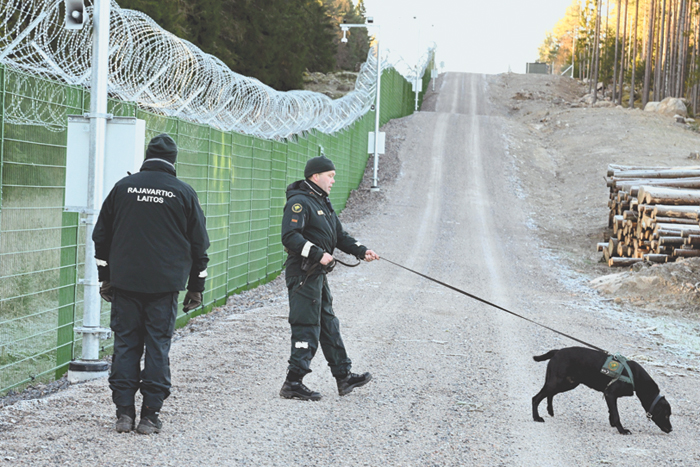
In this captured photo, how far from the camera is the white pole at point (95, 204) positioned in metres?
6.42

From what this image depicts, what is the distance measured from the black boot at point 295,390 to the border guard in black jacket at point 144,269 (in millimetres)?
1388

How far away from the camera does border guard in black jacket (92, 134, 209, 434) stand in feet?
16.3

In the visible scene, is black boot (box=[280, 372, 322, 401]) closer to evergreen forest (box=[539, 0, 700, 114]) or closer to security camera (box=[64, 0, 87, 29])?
security camera (box=[64, 0, 87, 29])

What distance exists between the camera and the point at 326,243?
6.35 m

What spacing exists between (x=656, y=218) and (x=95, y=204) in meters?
13.5

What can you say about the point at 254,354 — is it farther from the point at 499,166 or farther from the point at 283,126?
the point at 499,166

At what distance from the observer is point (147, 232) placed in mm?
4965

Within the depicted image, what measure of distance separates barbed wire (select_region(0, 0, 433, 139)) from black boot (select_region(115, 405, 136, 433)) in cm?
236

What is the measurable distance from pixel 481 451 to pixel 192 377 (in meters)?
2.91

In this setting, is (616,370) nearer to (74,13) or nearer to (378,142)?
(74,13)

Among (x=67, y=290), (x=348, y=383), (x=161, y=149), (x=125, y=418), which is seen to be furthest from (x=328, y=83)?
(x=125, y=418)

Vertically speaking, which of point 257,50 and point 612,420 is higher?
point 257,50

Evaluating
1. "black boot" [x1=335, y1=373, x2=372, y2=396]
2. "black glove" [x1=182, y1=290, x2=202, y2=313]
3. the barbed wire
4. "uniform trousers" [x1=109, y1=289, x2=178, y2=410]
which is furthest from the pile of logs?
"uniform trousers" [x1=109, y1=289, x2=178, y2=410]

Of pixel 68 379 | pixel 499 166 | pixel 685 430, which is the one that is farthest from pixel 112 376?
pixel 499 166
